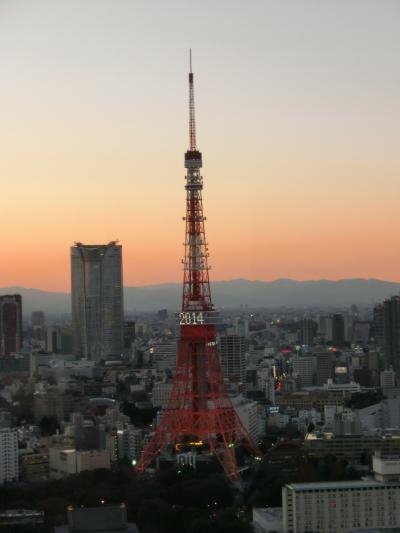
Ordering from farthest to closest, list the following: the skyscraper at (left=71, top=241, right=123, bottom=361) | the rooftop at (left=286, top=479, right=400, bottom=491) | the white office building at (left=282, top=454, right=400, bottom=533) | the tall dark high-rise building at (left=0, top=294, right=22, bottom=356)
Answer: the skyscraper at (left=71, top=241, right=123, bottom=361), the tall dark high-rise building at (left=0, top=294, right=22, bottom=356), the rooftop at (left=286, top=479, right=400, bottom=491), the white office building at (left=282, top=454, right=400, bottom=533)

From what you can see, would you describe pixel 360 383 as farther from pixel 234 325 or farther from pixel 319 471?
pixel 319 471

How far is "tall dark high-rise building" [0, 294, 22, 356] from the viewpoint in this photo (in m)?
28.5

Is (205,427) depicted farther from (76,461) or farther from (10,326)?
(10,326)

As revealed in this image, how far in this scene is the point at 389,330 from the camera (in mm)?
26391

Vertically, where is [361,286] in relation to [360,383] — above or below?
above

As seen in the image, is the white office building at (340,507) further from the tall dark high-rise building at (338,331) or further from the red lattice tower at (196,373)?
the tall dark high-rise building at (338,331)

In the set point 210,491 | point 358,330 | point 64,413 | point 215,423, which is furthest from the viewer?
point 358,330

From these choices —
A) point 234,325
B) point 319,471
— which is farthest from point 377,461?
point 234,325

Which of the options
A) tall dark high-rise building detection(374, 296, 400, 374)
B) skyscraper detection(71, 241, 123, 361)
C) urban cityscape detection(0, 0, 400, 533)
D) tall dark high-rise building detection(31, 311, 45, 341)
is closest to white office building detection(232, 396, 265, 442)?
urban cityscape detection(0, 0, 400, 533)

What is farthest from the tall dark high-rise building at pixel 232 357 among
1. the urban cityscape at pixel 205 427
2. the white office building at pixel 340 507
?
the white office building at pixel 340 507

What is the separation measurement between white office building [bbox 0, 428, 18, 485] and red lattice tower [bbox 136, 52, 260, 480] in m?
1.22

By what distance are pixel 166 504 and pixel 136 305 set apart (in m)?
19.0

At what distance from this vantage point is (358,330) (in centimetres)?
3136

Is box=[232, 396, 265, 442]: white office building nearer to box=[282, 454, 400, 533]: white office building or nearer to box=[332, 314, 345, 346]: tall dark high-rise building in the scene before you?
box=[282, 454, 400, 533]: white office building
